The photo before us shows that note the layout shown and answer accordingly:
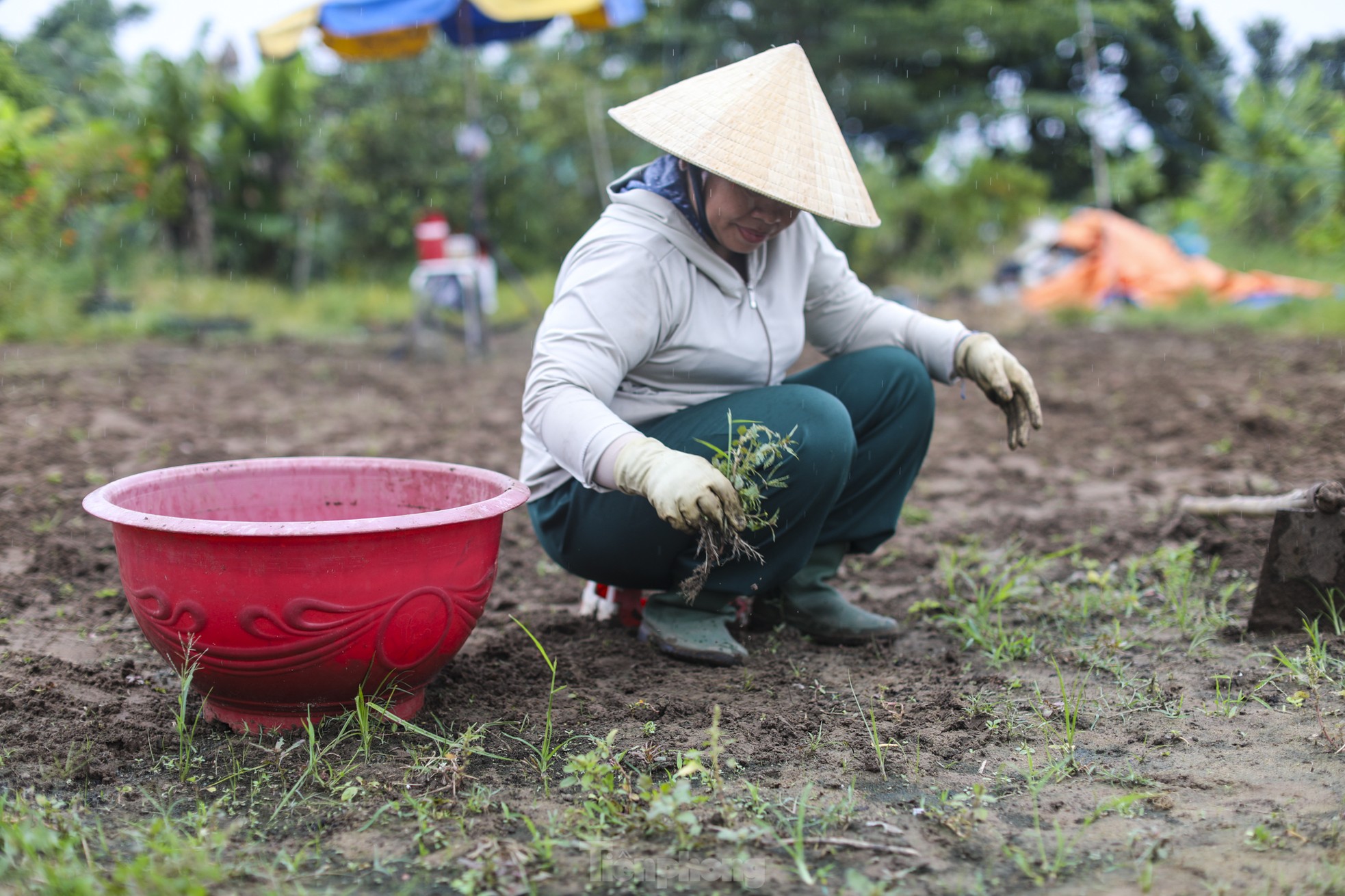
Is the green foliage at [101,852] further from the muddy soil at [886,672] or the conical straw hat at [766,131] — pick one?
the conical straw hat at [766,131]

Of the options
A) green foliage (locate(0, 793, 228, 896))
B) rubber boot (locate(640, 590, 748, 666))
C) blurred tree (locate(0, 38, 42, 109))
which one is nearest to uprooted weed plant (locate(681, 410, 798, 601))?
rubber boot (locate(640, 590, 748, 666))

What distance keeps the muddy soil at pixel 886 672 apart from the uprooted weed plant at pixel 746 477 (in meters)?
0.28

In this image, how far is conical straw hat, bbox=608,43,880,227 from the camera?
196cm

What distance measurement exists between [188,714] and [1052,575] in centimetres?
211

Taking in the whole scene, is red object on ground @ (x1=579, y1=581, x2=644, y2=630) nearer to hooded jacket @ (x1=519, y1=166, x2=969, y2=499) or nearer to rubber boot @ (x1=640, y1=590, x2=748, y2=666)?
rubber boot @ (x1=640, y1=590, x2=748, y2=666)

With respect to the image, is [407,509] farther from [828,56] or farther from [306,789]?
[828,56]

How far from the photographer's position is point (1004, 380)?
2.36 meters

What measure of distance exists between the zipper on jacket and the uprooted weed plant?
0.82 feet

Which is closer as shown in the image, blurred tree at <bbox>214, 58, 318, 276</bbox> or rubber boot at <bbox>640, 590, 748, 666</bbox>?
rubber boot at <bbox>640, 590, 748, 666</bbox>

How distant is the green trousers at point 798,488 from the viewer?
211 centimetres

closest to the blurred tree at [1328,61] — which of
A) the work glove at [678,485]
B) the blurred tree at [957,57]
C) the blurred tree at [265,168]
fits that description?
the blurred tree at [957,57]

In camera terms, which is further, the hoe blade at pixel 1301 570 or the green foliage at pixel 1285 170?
the green foliage at pixel 1285 170

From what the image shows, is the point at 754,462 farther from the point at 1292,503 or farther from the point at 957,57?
the point at 957,57

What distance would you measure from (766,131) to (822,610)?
3.46ft
